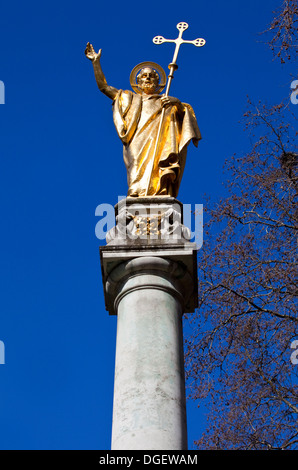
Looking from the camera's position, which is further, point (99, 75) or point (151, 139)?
point (99, 75)

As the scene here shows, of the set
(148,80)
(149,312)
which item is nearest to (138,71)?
(148,80)

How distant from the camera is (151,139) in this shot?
34.5 feet

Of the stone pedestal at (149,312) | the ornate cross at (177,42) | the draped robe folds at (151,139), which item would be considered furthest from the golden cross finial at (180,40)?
the stone pedestal at (149,312)

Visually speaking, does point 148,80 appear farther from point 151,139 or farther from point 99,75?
point 151,139

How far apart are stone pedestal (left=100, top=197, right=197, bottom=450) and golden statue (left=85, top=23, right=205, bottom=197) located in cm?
47

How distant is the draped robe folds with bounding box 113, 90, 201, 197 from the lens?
1007cm

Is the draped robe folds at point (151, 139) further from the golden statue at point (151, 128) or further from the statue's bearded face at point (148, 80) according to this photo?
the statue's bearded face at point (148, 80)

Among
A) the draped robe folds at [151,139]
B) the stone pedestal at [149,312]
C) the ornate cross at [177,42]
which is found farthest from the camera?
the ornate cross at [177,42]

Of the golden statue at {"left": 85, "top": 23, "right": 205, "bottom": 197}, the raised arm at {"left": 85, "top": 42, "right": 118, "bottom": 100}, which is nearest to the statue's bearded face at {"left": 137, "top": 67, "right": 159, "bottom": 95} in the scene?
the golden statue at {"left": 85, "top": 23, "right": 205, "bottom": 197}

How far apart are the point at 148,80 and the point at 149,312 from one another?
409cm

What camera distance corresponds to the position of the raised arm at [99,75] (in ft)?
37.1
